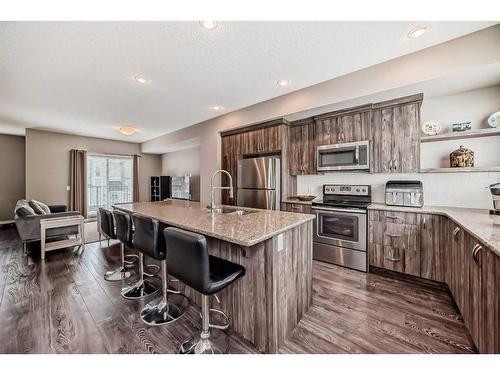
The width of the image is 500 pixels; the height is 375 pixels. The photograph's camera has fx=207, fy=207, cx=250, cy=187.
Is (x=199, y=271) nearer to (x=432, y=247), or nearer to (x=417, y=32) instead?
(x=432, y=247)

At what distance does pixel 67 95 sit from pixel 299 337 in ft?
14.9

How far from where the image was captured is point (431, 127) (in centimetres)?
271

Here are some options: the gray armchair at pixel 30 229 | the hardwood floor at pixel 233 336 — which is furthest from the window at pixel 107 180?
the hardwood floor at pixel 233 336

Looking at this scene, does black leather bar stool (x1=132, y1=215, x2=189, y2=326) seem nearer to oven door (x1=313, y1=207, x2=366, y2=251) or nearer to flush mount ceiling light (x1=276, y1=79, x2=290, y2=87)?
oven door (x1=313, y1=207, x2=366, y2=251)

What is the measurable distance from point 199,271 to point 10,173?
27.5ft

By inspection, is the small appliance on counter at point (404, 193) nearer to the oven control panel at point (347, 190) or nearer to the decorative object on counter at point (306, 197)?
the oven control panel at point (347, 190)

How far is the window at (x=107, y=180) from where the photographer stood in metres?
6.65

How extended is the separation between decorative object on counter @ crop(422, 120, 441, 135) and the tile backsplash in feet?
1.83

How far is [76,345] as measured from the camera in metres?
1.57

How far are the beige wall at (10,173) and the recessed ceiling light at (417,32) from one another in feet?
31.2

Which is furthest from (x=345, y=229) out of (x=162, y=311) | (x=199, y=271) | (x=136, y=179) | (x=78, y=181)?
(x=78, y=181)
